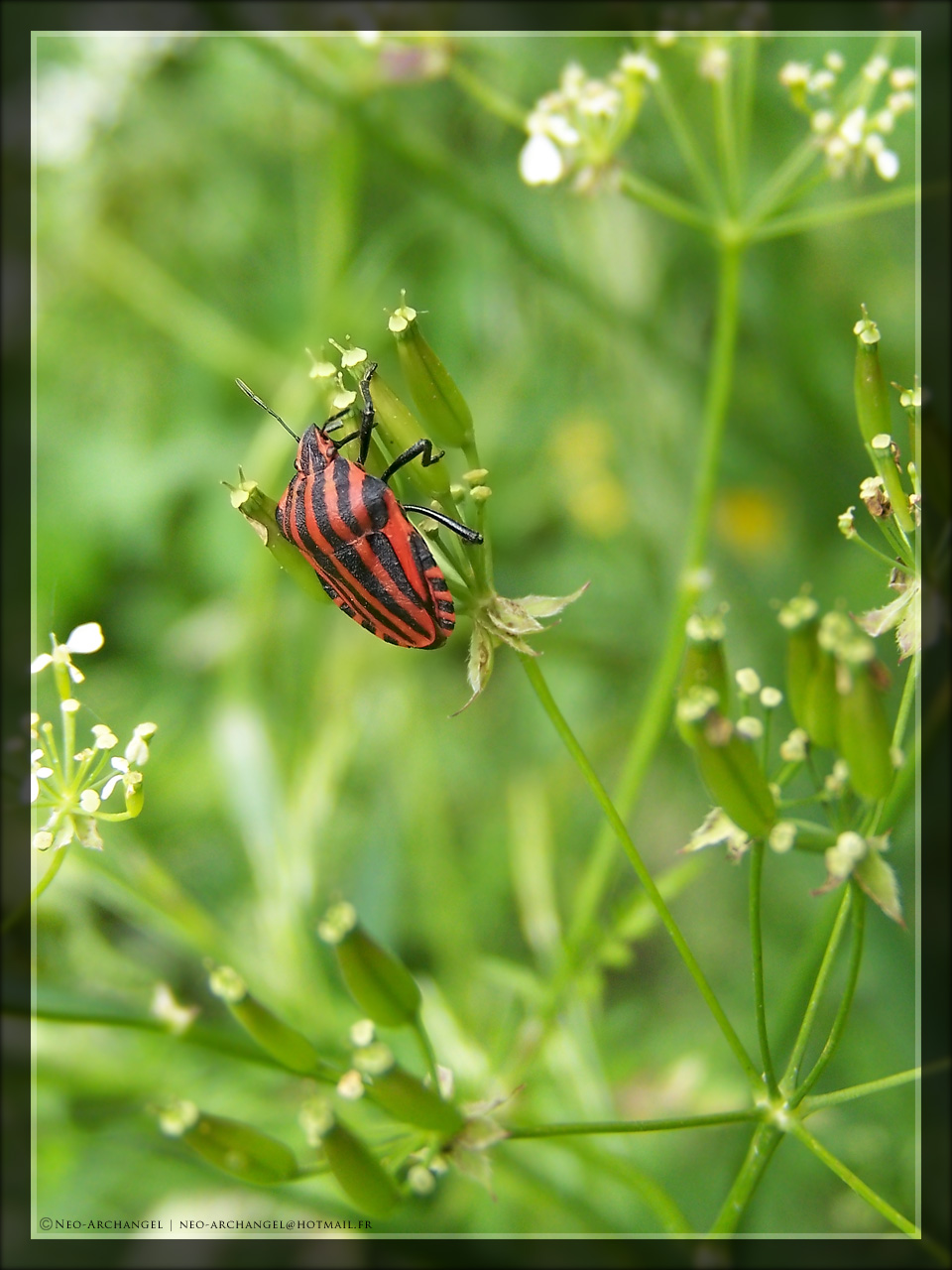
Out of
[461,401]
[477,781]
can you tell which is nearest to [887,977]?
[477,781]

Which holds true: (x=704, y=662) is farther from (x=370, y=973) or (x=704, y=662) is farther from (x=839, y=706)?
(x=370, y=973)

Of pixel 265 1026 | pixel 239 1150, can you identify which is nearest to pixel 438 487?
pixel 265 1026

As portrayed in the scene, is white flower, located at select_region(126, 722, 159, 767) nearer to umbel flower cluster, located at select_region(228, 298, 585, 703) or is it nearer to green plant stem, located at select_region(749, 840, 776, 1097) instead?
umbel flower cluster, located at select_region(228, 298, 585, 703)

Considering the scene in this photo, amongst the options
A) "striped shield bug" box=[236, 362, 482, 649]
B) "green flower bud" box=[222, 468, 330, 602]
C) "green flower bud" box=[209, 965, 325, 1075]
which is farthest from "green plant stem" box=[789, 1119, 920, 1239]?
"green flower bud" box=[222, 468, 330, 602]

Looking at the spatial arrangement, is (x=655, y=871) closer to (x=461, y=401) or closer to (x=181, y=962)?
(x=181, y=962)

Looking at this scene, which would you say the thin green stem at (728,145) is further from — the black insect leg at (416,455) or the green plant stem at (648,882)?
the green plant stem at (648,882)

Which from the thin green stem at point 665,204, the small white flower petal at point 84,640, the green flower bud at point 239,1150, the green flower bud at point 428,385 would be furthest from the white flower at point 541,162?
the green flower bud at point 239,1150
